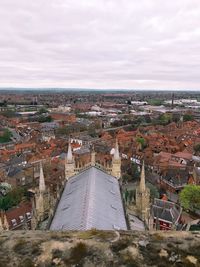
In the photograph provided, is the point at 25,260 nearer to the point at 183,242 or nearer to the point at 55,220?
the point at 183,242

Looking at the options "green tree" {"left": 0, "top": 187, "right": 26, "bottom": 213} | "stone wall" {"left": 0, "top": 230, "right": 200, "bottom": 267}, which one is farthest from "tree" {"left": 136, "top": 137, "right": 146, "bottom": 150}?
"stone wall" {"left": 0, "top": 230, "right": 200, "bottom": 267}

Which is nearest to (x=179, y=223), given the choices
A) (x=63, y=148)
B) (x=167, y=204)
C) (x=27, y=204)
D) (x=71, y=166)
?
(x=167, y=204)

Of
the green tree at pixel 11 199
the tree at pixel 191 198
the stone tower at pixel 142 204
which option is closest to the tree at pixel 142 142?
the tree at pixel 191 198

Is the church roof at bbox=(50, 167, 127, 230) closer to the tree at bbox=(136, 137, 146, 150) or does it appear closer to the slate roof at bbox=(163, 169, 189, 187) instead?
the slate roof at bbox=(163, 169, 189, 187)

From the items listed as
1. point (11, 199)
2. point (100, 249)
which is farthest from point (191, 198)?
point (100, 249)

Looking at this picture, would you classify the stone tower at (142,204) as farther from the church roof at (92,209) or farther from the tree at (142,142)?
the tree at (142,142)

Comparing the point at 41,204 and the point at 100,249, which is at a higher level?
the point at 100,249

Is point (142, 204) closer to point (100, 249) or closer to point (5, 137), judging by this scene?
point (100, 249)
